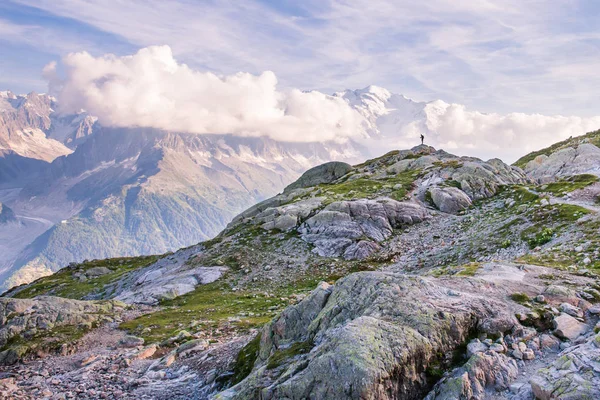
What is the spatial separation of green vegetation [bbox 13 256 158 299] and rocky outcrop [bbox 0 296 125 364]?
28665mm

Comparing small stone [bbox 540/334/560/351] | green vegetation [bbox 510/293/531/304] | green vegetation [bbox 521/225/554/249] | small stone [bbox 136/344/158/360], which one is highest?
green vegetation [bbox 521/225/554/249]

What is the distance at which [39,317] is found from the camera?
35.6m

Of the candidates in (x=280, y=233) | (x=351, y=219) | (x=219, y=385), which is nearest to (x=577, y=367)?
(x=219, y=385)

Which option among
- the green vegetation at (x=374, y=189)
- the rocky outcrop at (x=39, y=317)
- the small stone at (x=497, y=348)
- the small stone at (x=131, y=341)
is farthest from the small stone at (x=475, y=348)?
the green vegetation at (x=374, y=189)

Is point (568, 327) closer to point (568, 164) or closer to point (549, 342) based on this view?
point (549, 342)

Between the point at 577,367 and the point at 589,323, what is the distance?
16.0 ft

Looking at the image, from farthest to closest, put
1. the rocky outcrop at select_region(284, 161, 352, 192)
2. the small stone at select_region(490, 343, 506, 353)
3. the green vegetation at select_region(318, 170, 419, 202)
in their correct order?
the rocky outcrop at select_region(284, 161, 352, 192) < the green vegetation at select_region(318, 170, 419, 202) < the small stone at select_region(490, 343, 506, 353)

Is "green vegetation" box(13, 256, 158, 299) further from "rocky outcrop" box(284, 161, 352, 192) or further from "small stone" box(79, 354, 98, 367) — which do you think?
"rocky outcrop" box(284, 161, 352, 192)

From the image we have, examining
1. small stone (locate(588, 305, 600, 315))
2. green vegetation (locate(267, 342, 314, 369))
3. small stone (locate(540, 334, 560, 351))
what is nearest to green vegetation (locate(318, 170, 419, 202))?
small stone (locate(588, 305, 600, 315))

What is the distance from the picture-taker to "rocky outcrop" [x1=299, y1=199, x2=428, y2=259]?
2122 inches

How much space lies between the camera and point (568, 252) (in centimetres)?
2931

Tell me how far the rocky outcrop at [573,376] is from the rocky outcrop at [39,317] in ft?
114

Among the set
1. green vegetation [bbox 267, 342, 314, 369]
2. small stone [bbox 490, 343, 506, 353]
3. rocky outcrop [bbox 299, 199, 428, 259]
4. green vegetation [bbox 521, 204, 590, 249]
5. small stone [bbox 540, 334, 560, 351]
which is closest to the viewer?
small stone [bbox 490, 343, 506, 353]

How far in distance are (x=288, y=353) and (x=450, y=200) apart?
52.8m
